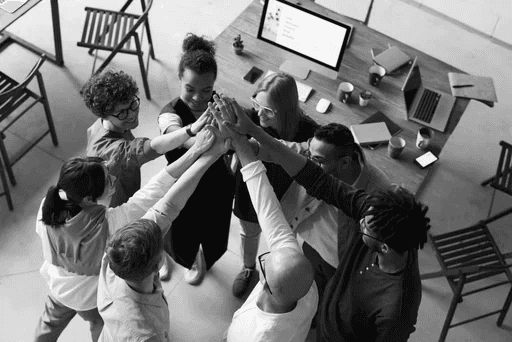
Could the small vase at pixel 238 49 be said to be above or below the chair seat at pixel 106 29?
above

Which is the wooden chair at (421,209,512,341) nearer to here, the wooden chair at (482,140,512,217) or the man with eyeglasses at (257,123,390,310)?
the wooden chair at (482,140,512,217)

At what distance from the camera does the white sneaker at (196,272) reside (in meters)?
3.81

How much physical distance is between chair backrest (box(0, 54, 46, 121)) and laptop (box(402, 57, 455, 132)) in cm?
215

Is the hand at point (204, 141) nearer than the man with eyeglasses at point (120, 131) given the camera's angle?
Yes

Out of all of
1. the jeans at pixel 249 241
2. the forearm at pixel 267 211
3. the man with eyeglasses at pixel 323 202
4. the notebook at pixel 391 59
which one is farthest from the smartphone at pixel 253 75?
the forearm at pixel 267 211

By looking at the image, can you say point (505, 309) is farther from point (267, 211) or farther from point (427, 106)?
point (267, 211)

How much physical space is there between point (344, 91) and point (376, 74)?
10.1 inches

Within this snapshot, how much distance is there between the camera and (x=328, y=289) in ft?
8.68

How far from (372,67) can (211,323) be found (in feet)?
5.91

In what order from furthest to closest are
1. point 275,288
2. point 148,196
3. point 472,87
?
point 472,87 < point 148,196 < point 275,288

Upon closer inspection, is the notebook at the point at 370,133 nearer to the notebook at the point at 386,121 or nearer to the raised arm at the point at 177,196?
the notebook at the point at 386,121

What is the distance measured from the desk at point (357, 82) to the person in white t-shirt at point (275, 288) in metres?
1.21

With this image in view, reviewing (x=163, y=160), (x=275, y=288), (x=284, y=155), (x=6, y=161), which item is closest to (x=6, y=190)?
(x=6, y=161)

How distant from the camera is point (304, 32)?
3717mm
